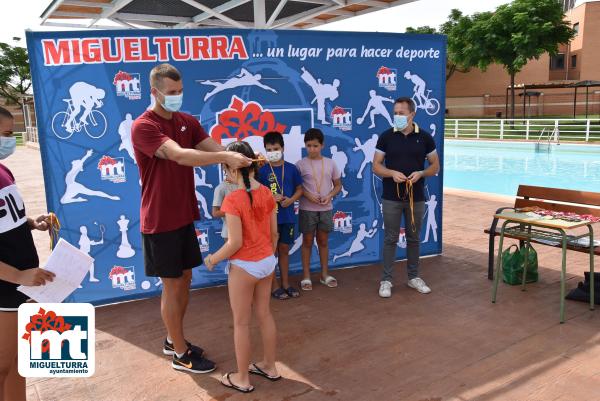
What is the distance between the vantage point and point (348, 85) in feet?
17.6

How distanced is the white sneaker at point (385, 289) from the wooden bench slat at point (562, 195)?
1.82 m

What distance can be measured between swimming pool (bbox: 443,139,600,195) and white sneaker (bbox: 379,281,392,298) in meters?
9.32

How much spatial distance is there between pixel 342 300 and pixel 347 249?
3.47 ft

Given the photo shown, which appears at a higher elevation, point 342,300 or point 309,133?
point 309,133

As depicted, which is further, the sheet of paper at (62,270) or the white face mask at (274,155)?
the white face mask at (274,155)

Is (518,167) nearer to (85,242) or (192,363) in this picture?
(85,242)

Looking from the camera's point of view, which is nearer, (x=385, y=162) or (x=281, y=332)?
(x=281, y=332)

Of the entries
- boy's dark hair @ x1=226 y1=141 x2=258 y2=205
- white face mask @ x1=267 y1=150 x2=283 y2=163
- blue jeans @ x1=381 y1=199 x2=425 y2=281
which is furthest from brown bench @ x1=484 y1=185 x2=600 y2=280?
boy's dark hair @ x1=226 y1=141 x2=258 y2=205

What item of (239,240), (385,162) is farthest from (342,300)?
(239,240)

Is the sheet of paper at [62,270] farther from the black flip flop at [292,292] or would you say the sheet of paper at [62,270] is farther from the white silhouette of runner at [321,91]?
the white silhouette of runner at [321,91]

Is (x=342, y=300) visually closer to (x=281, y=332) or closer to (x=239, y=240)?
(x=281, y=332)

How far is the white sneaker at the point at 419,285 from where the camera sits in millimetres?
4844

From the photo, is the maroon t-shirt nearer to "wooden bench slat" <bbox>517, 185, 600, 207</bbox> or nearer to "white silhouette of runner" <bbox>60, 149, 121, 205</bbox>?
"white silhouette of runner" <bbox>60, 149, 121, 205</bbox>

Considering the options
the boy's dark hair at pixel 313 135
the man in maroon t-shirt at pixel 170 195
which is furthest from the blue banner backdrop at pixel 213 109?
the man in maroon t-shirt at pixel 170 195
